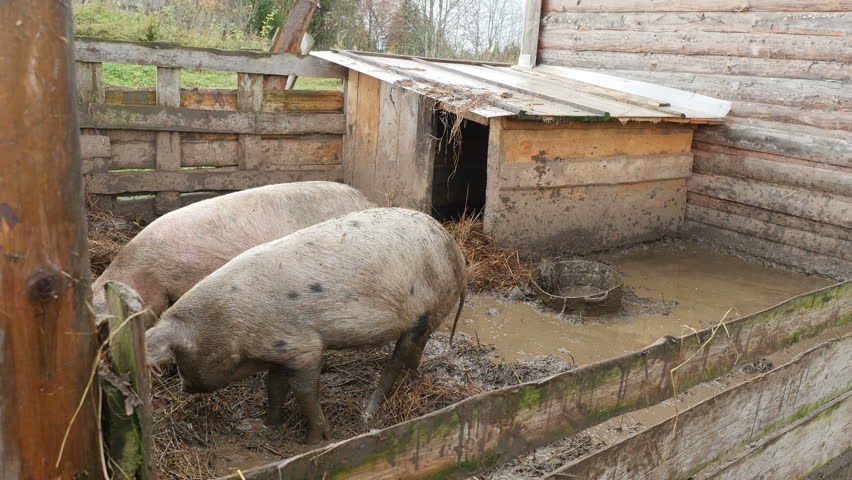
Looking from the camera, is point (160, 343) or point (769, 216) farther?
point (769, 216)

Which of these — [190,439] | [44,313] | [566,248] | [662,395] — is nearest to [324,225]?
[190,439]

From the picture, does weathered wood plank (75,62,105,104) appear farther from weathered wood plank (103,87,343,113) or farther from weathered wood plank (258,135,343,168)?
weathered wood plank (258,135,343,168)

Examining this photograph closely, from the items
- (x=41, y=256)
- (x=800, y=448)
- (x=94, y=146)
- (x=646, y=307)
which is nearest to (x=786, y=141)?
(x=646, y=307)

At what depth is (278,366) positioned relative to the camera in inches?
132

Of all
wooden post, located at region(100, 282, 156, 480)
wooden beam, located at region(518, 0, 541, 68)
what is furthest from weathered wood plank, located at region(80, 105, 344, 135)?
wooden post, located at region(100, 282, 156, 480)

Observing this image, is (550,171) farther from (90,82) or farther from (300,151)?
(90,82)

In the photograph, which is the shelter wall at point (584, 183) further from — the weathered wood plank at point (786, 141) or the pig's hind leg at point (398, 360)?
the pig's hind leg at point (398, 360)

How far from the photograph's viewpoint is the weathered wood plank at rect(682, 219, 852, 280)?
6531 mm

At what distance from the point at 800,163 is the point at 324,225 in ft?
16.8

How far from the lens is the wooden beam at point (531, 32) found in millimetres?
9078

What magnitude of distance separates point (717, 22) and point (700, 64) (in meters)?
0.44

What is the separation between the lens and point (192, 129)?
6.69m

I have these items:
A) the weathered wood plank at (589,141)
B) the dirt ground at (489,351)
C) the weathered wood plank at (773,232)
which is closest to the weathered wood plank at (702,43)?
the weathered wood plank at (589,141)

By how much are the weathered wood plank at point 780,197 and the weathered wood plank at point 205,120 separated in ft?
13.1
